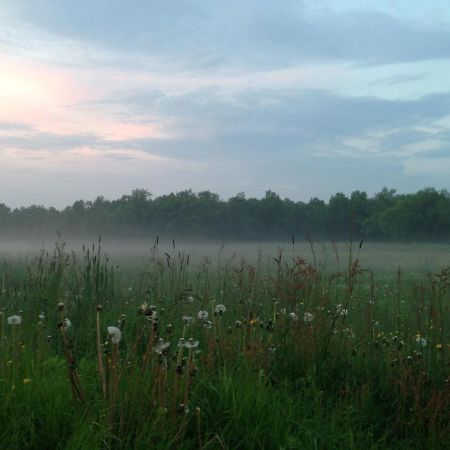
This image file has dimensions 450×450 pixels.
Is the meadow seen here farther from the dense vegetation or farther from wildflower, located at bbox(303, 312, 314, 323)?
the dense vegetation

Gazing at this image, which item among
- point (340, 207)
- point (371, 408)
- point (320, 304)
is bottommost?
point (371, 408)

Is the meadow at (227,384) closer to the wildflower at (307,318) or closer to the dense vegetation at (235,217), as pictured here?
the wildflower at (307,318)

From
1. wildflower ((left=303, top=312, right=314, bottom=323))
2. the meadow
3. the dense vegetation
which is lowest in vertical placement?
the meadow

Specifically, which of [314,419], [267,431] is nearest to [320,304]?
[314,419]

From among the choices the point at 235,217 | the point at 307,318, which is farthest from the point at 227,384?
the point at 235,217

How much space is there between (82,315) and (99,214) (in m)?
37.2

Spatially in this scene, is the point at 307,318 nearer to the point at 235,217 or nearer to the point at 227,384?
the point at 227,384

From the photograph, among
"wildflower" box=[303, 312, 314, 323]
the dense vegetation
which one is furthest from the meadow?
the dense vegetation

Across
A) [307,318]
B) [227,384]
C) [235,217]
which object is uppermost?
[235,217]

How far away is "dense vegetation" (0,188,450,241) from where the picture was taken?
3809 centimetres

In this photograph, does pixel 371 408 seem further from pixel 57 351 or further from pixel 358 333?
pixel 57 351

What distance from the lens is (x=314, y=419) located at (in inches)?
157

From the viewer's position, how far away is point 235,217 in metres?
39.5

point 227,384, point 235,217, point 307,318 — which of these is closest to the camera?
point 227,384
